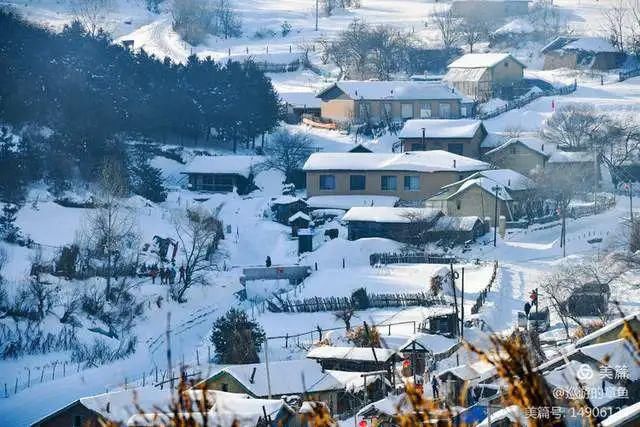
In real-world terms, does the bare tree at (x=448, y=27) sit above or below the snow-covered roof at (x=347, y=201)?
above

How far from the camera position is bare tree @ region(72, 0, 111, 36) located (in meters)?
60.7

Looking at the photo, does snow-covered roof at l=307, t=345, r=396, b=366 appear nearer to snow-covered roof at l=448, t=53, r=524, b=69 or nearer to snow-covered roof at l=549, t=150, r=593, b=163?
snow-covered roof at l=549, t=150, r=593, b=163

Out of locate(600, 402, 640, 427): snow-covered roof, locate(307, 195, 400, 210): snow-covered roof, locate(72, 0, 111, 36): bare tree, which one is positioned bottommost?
locate(307, 195, 400, 210): snow-covered roof

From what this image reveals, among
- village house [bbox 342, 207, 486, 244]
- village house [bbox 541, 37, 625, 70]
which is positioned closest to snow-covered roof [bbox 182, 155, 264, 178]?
village house [bbox 342, 207, 486, 244]

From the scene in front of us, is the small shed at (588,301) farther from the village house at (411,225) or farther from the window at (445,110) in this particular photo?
the window at (445,110)

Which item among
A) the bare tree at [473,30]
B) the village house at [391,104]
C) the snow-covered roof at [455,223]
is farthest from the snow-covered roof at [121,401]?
the bare tree at [473,30]

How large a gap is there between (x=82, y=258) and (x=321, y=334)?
603 centimetres

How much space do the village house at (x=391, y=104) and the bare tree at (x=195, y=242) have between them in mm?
12780

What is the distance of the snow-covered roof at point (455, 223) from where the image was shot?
3047cm

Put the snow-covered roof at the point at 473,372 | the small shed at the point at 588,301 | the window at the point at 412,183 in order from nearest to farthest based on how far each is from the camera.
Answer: the snow-covered roof at the point at 473,372 < the small shed at the point at 588,301 < the window at the point at 412,183

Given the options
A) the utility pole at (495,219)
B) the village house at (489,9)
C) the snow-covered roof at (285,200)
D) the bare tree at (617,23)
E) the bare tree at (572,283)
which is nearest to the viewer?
the bare tree at (572,283)

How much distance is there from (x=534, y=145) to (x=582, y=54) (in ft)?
48.0

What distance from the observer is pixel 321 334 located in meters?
23.3

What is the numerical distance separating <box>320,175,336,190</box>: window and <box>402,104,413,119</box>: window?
8596 millimetres
